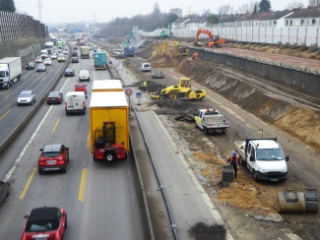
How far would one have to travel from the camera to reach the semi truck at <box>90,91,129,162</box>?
25891 millimetres

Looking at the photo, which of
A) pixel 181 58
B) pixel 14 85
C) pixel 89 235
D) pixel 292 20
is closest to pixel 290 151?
pixel 89 235

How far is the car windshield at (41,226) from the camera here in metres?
15.3

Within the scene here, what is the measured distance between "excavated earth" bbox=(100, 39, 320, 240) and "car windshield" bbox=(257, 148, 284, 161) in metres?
1.37

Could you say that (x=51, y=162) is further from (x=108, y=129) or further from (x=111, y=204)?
(x=111, y=204)

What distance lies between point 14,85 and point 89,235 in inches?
2081

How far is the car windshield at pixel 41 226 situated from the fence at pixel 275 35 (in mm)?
55663

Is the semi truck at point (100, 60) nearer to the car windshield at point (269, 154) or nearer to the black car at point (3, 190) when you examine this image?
the car windshield at point (269, 154)

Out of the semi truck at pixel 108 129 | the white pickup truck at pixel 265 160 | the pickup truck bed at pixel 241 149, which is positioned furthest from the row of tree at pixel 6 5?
the white pickup truck at pixel 265 160

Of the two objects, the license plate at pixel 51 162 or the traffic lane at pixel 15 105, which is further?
the traffic lane at pixel 15 105

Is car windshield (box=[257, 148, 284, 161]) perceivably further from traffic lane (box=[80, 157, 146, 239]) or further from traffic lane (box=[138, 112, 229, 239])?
traffic lane (box=[80, 157, 146, 239])

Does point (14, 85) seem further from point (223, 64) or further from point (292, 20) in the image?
point (292, 20)

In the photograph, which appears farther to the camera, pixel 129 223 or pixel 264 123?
pixel 264 123

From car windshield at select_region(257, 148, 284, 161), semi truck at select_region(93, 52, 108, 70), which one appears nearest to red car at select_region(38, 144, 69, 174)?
car windshield at select_region(257, 148, 284, 161)

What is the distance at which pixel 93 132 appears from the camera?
2616 centimetres
